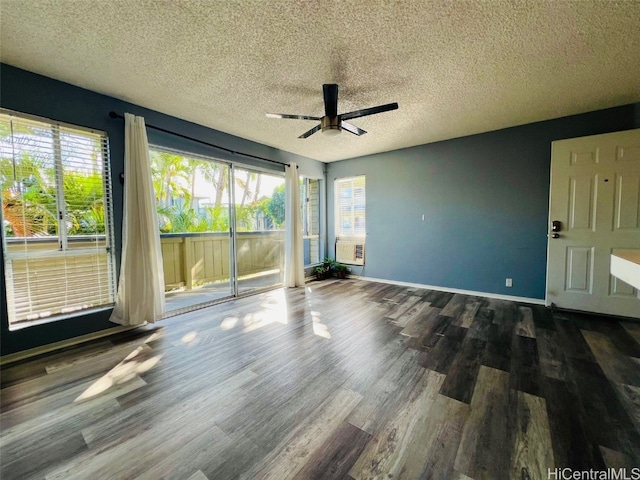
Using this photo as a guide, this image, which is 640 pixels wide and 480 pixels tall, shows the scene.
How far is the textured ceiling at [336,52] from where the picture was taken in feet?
5.18

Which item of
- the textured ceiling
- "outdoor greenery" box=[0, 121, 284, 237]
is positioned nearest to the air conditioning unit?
"outdoor greenery" box=[0, 121, 284, 237]

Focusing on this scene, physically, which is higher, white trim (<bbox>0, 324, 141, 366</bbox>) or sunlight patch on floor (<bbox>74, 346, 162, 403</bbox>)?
white trim (<bbox>0, 324, 141, 366</bbox>)

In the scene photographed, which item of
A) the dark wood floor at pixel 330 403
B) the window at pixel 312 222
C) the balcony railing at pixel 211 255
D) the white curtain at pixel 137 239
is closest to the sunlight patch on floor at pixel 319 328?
the dark wood floor at pixel 330 403

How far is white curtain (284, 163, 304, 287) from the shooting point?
4.50 m

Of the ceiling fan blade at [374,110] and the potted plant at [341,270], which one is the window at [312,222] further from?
the ceiling fan blade at [374,110]

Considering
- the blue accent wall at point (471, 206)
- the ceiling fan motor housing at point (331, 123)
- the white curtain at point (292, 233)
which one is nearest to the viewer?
the ceiling fan motor housing at point (331, 123)

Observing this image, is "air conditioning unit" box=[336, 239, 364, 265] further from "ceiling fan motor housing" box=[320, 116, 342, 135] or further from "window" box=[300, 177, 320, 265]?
"ceiling fan motor housing" box=[320, 116, 342, 135]

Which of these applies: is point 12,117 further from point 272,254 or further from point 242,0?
point 272,254

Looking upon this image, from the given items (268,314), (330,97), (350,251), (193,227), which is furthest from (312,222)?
(330,97)

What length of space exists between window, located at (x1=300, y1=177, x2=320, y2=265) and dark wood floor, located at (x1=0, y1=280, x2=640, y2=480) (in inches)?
114

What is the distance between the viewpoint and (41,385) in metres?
1.81

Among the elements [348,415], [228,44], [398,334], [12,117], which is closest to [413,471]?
[348,415]

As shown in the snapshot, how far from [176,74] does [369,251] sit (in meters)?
4.08

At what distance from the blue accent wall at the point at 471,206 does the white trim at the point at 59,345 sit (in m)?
4.10
